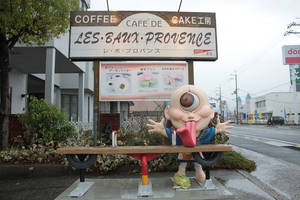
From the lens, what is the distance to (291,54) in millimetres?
35281

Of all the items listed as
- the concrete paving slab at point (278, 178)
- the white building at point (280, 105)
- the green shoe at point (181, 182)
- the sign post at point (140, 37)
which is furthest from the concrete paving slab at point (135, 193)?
the white building at point (280, 105)

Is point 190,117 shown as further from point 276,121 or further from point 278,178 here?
point 276,121

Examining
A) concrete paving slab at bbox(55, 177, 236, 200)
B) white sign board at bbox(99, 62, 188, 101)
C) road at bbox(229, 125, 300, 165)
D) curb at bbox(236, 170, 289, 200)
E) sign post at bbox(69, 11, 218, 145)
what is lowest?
road at bbox(229, 125, 300, 165)

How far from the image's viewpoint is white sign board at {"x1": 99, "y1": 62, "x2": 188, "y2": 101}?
5.96 meters

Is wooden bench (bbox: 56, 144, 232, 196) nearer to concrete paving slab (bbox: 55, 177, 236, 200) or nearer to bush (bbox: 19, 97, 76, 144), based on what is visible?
concrete paving slab (bbox: 55, 177, 236, 200)

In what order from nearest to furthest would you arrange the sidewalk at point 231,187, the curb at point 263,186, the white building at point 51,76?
the sidewalk at point 231,187 → the curb at point 263,186 → the white building at point 51,76

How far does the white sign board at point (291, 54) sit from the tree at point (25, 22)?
124ft

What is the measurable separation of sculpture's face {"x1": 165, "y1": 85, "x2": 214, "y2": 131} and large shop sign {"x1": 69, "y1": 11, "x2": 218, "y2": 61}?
2.37 m

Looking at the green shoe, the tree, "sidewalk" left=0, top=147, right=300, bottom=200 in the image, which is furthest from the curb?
the tree

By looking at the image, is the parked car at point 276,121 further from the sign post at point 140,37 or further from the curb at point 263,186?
the curb at point 263,186

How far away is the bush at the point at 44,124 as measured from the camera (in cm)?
618

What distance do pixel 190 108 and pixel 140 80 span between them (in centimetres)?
260

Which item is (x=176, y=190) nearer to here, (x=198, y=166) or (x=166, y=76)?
(x=198, y=166)

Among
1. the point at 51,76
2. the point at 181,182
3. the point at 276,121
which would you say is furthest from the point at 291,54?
the point at 181,182
